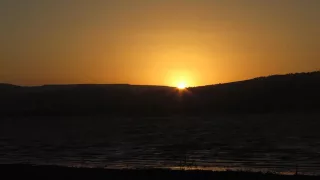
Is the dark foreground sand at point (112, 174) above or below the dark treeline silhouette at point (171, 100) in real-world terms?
below

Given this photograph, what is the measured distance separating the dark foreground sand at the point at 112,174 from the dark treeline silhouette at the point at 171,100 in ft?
279

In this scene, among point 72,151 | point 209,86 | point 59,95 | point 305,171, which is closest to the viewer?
point 305,171

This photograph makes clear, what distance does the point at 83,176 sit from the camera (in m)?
19.9

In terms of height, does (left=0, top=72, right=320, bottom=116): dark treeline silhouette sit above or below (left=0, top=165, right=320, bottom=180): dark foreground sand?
above

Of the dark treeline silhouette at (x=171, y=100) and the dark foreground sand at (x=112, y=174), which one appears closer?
the dark foreground sand at (x=112, y=174)

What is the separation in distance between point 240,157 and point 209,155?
2087mm

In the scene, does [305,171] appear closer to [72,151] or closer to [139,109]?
[72,151]

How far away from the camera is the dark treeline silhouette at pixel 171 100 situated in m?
111

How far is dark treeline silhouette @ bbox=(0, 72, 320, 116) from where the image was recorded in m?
111

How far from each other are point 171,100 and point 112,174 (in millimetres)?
110315

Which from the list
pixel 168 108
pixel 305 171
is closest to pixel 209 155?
pixel 305 171

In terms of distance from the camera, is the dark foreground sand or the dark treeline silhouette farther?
the dark treeline silhouette

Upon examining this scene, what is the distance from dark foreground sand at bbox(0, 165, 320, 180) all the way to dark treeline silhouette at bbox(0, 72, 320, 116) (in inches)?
3351

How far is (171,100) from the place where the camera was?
13038 centimetres
